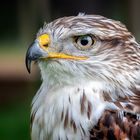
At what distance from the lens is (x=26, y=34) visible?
15.4 m

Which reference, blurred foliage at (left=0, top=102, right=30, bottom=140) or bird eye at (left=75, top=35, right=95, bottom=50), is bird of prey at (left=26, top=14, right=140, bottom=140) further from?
blurred foliage at (left=0, top=102, right=30, bottom=140)

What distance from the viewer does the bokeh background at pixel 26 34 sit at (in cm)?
1363

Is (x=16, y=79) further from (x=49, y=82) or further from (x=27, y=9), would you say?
(x=49, y=82)

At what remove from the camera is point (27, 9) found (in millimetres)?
14477

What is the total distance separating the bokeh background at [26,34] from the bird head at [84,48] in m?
6.04

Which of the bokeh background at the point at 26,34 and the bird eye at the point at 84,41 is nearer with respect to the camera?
the bird eye at the point at 84,41

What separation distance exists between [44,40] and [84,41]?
333 mm

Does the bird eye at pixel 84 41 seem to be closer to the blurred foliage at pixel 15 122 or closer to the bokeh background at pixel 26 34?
the blurred foliage at pixel 15 122

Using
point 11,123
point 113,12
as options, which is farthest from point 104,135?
point 113,12

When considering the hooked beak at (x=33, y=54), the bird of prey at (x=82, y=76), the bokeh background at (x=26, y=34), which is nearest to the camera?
the bird of prey at (x=82, y=76)

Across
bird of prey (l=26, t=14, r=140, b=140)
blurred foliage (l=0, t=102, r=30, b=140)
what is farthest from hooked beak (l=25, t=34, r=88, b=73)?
blurred foliage (l=0, t=102, r=30, b=140)

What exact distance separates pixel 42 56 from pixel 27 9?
7714 mm

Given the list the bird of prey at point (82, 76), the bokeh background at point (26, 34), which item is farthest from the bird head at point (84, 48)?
the bokeh background at point (26, 34)

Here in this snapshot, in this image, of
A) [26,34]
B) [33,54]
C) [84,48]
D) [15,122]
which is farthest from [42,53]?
[26,34]
